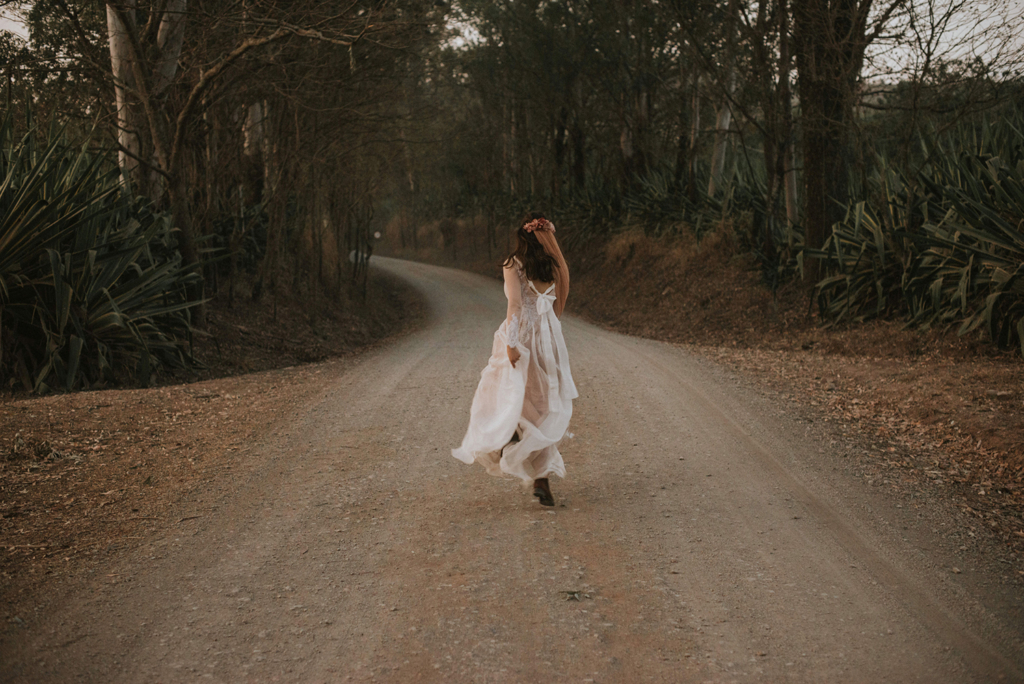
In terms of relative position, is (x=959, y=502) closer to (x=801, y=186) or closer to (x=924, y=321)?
(x=924, y=321)

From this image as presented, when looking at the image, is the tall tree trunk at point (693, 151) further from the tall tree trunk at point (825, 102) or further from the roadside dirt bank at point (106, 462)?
the roadside dirt bank at point (106, 462)

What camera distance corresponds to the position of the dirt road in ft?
11.5

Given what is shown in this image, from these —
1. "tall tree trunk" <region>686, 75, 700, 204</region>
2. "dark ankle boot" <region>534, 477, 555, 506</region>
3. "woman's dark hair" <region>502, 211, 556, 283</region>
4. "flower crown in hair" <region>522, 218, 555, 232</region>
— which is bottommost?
"dark ankle boot" <region>534, 477, 555, 506</region>

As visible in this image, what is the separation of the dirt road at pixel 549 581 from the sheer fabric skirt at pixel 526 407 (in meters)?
0.32

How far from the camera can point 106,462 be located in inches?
258

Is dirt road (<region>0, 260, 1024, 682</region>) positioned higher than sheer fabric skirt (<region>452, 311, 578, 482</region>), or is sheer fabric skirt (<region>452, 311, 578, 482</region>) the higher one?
sheer fabric skirt (<region>452, 311, 578, 482</region>)

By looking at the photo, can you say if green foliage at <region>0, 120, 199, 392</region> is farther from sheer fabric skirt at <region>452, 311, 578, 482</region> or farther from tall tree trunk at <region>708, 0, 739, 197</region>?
tall tree trunk at <region>708, 0, 739, 197</region>

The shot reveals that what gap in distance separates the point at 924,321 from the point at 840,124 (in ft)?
12.5

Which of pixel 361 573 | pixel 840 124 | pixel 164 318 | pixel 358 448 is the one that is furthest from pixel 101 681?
pixel 840 124

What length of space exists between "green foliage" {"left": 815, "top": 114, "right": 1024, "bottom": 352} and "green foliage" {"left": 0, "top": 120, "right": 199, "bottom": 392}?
999 cm

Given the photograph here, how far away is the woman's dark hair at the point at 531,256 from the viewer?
5.44 m

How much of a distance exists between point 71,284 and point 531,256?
626cm

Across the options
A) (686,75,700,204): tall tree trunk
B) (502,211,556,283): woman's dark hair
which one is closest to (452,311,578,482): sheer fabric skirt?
(502,211,556,283): woman's dark hair

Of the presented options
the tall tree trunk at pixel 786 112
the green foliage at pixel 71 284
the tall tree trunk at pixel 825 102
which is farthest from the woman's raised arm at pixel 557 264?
the tall tree trunk at pixel 786 112
